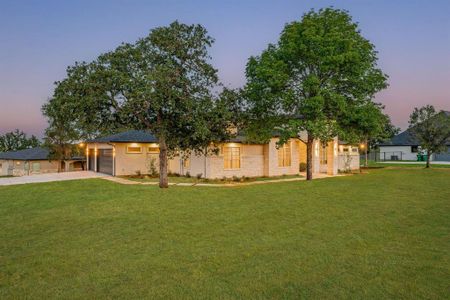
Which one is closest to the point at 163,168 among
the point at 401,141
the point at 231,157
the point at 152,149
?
the point at 231,157

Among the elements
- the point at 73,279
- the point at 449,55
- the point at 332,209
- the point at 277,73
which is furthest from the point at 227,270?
the point at 449,55

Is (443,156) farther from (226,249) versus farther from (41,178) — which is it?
(226,249)

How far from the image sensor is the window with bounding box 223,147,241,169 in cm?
2126

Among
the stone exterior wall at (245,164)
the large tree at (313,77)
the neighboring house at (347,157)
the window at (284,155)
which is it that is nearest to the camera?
the large tree at (313,77)

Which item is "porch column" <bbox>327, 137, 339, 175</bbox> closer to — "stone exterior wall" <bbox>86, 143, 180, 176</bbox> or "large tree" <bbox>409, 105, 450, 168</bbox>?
"stone exterior wall" <bbox>86, 143, 180, 176</bbox>

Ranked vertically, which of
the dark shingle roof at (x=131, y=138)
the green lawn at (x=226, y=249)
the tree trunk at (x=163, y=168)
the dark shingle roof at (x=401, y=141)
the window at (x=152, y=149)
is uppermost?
the dark shingle roof at (x=401, y=141)

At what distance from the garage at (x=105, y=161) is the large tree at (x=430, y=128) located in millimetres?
29496

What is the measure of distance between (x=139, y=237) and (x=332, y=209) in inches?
243

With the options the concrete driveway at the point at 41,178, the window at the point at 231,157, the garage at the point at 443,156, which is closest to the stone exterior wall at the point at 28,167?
the concrete driveway at the point at 41,178

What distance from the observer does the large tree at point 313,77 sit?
59.7ft

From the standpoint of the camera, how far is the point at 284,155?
24062mm

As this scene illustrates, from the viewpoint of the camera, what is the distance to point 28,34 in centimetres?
2241

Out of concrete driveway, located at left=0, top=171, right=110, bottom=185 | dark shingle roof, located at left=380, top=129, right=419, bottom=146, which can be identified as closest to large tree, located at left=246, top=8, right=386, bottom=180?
concrete driveway, located at left=0, top=171, right=110, bottom=185

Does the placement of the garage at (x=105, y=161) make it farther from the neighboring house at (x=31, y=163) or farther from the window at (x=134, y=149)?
the neighboring house at (x=31, y=163)
